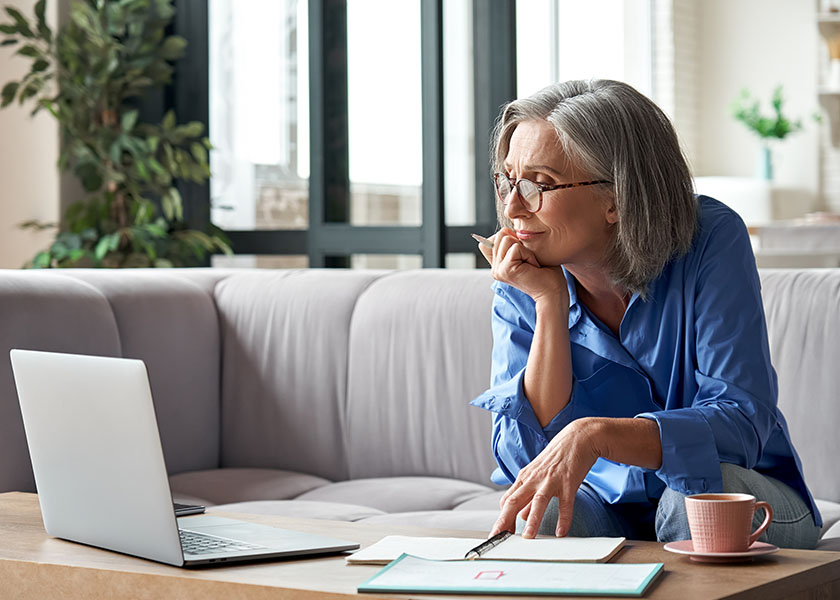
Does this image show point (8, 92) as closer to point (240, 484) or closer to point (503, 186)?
point (240, 484)

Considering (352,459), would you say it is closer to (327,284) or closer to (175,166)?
(327,284)

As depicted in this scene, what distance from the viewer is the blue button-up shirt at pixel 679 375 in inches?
59.4

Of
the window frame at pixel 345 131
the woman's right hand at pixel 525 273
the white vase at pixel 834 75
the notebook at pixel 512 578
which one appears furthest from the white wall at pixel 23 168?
the white vase at pixel 834 75

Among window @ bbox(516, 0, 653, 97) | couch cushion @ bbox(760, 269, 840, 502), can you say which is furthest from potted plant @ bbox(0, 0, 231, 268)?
couch cushion @ bbox(760, 269, 840, 502)

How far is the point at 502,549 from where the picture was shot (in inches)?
51.0

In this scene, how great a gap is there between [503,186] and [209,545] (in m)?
0.70

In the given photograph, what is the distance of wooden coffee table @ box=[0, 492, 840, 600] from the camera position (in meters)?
1.15

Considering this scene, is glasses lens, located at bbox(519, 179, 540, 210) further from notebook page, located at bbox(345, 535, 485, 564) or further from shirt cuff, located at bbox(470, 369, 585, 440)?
notebook page, located at bbox(345, 535, 485, 564)

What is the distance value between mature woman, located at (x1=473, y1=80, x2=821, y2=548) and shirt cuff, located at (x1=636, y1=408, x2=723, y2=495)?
6cm

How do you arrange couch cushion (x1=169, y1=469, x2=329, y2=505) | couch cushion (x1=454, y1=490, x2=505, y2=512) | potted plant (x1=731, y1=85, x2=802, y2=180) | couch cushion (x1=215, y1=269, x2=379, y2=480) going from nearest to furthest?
couch cushion (x1=454, y1=490, x2=505, y2=512) < couch cushion (x1=169, y1=469, x2=329, y2=505) < couch cushion (x1=215, y1=269, x2=379, y2=480) < potted plant (x1=731, y1=85, x2=802, y2=180)

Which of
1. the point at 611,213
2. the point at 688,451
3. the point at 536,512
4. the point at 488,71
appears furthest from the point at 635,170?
the point at 488,71

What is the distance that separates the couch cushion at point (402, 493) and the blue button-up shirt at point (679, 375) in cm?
71

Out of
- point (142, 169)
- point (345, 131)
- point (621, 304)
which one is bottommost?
point (621, 304)

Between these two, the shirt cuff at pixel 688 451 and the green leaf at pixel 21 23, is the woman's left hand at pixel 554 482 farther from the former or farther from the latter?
the green leaf at pixel 21 23
